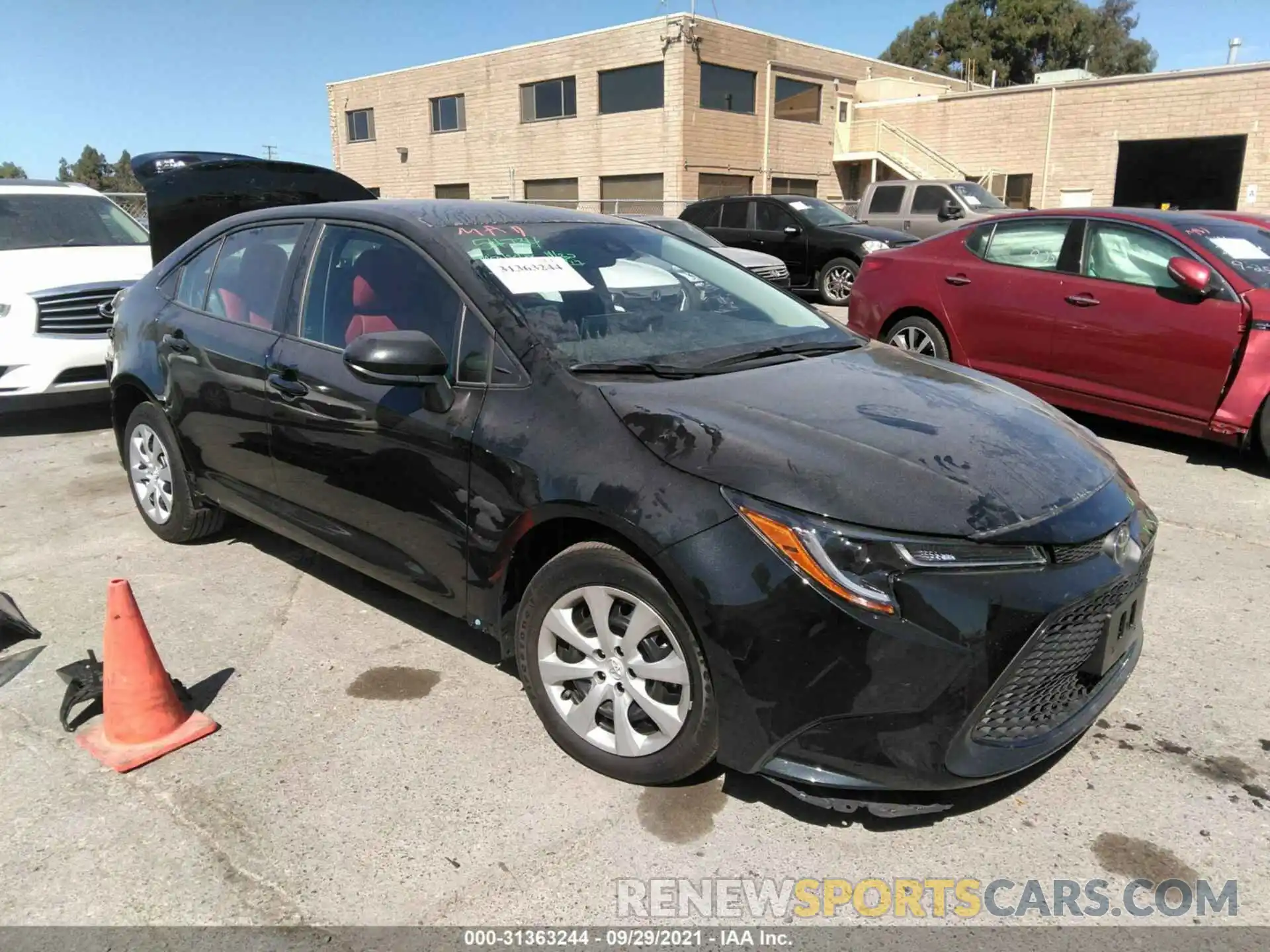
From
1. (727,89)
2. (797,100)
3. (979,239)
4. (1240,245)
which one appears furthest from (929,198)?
(797,100)

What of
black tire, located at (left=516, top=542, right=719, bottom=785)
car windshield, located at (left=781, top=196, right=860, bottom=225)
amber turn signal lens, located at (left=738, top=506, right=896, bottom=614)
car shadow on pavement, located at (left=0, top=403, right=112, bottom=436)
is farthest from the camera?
car windshield, located at (left=781, top=196, right=860, bottom=225)

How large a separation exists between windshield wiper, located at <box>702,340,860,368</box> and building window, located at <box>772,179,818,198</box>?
101ft

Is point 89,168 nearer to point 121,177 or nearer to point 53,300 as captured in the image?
point 121,177

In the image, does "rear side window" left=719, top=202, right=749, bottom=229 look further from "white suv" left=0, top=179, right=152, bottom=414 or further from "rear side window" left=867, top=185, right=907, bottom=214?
"white suv" left=0, top=179, right=152, bottom=414

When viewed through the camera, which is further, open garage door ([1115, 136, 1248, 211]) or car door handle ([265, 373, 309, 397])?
open garage door ([1115, 136, 1248, 211])

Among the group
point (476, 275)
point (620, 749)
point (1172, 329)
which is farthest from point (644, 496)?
point (1172, 329)

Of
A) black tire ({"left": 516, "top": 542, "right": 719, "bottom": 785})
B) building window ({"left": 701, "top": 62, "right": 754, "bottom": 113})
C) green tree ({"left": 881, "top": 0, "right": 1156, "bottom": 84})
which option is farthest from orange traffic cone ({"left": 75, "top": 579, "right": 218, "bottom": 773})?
green tree ({"left": 881, "top": 0, "right": 1156, "bottom": 84})

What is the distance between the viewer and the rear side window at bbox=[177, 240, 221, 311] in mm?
4461

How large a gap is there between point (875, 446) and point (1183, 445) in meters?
→ 5.14

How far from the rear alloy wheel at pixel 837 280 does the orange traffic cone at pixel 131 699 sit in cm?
1217

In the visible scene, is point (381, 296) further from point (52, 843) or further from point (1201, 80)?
point (1201, 80)

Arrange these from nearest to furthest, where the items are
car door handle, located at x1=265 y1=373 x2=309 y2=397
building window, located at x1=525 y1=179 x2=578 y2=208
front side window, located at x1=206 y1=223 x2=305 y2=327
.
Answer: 1. car door handle, located at x1=265 y1=373 x2=309 y2=397
2. front side window, located at x1=206 y1=223 x2=305 y2=327
3. building window, located at x1=525 y1=179 x2=578 y2=208

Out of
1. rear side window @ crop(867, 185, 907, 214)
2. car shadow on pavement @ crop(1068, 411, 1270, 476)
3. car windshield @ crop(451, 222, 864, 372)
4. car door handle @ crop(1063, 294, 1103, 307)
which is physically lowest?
car shadow on pavement @ crop(1068, 411, 1270, 476)

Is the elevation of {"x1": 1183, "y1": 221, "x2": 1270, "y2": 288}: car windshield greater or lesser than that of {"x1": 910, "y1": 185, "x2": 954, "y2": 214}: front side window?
lesser
